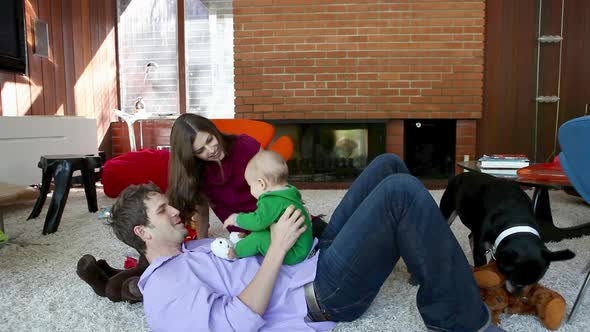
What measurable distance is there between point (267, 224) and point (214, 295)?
22cm

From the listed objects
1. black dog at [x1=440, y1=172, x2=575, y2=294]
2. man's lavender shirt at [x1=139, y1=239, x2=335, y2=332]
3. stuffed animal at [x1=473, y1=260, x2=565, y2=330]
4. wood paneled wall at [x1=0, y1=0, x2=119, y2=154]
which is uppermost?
wood paneled wall at [x1=0, y1=0, x2=119, y2=154]

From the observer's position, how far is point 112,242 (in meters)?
2.33

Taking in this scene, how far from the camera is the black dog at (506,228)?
1.12 meters

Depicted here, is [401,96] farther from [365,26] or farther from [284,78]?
[284,78]

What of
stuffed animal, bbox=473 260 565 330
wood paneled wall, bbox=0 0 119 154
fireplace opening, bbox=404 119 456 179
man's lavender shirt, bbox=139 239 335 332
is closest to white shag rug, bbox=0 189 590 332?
stuffed animal, bbox=473 260 565 330

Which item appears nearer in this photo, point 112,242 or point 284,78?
point 112,242

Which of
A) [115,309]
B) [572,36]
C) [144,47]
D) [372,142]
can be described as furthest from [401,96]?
[115,309]

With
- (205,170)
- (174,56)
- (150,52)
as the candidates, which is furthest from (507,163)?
(150,52)

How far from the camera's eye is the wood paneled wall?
379 centimetres

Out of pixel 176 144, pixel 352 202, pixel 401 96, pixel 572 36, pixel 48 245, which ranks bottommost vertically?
pixel 48 245

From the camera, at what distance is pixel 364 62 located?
14.3ft

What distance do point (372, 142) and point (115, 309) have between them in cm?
339

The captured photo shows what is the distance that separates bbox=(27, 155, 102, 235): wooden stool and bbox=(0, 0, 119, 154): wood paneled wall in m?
1.07

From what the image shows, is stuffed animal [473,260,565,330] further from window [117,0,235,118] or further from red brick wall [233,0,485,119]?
window [117,0,235,118]
